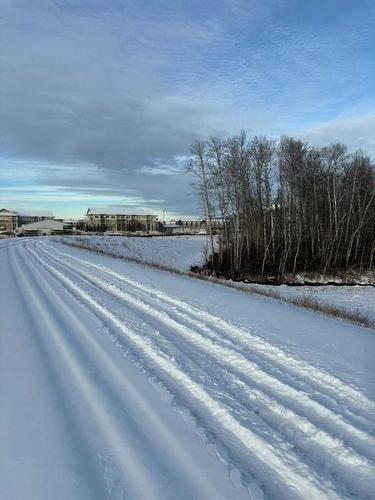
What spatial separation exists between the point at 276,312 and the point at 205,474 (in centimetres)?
759

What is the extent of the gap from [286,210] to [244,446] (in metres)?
45.4

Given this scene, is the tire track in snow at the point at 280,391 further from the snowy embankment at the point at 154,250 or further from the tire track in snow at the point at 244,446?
the snowy embankment at the point at 154,250

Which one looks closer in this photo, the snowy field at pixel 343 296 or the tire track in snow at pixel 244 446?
the tire track in snow at pixel 244 446

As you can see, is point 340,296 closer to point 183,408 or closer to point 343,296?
point 343,296

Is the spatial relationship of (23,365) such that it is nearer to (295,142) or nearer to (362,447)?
(362,447)

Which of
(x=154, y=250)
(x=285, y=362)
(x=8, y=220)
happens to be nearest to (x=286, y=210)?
(x=154, y=250)

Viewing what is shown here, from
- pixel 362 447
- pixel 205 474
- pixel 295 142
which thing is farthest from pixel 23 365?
pixel 295 142

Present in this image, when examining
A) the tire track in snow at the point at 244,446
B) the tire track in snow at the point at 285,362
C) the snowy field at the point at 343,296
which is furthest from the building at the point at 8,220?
the tire track in snow at the point at 244,446

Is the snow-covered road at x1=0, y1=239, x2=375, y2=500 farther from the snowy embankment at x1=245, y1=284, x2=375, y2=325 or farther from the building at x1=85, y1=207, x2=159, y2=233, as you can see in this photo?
the building at x1=85, y1=207, x2=159, y2=233

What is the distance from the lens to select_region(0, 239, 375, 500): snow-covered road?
3582 millimetres

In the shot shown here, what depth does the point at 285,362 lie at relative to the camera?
6.55 meters

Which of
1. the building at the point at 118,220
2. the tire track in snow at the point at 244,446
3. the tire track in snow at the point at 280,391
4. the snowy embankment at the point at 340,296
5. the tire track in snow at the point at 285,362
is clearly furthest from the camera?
the building at the point at 118,220

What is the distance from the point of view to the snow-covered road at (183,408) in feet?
11.8

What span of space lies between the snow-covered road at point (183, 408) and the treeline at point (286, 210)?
34728 millimetres
